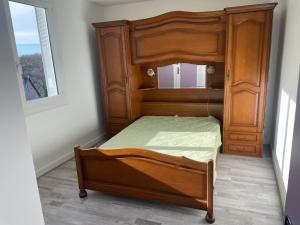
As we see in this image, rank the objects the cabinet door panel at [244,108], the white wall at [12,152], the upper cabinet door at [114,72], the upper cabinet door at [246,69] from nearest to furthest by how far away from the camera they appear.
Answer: the white wall at [12,152] → the upper cabinet door at [246,69] → the cabinet door panel at [244,108] → the upper cabinet door at [114,72]

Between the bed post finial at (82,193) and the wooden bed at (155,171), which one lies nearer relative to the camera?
the wooden bed at (155,171)

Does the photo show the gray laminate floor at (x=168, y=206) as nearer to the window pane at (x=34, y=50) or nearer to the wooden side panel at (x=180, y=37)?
the window pane at (x=34, y=50)

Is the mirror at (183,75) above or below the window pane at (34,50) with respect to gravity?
below

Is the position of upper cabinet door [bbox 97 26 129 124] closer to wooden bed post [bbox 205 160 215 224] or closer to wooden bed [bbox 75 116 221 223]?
wooden bed [bbox 75 116 221 223]

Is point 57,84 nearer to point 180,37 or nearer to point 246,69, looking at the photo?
point 180,37

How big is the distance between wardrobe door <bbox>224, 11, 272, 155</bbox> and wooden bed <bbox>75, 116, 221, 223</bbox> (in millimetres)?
663

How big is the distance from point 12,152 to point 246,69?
2.89m

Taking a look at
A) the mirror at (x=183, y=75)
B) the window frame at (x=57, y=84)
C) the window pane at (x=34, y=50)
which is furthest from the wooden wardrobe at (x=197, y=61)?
the window pane at (x=34, y=50)

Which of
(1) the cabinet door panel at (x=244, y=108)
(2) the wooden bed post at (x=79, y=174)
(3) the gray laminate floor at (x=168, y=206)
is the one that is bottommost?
(3) the gray laminate floor at (x=168, y=206)

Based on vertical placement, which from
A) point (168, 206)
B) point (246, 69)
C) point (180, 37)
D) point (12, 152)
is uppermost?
point (180, 37)

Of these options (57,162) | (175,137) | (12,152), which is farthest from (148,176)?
(57,162)

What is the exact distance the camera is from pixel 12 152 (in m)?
0.79

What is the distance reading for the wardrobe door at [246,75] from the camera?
9.31 ft

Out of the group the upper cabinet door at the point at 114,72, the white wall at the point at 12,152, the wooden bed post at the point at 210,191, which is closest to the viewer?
the white wall at the point at 12,152
